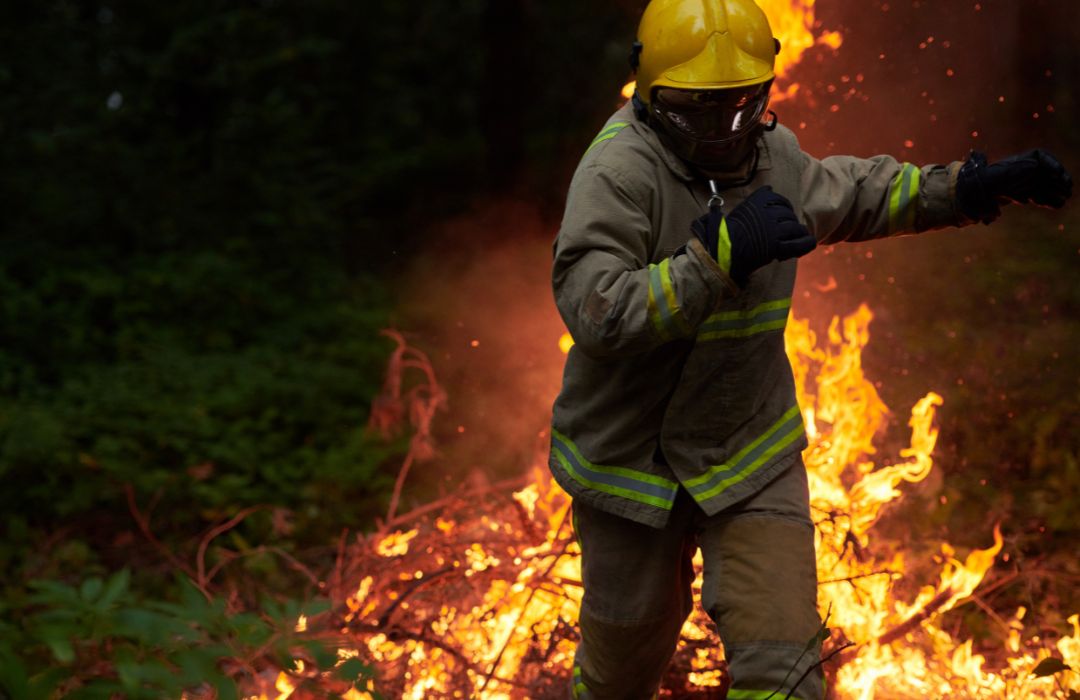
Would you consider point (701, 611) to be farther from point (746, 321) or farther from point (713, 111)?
point (713, 111)

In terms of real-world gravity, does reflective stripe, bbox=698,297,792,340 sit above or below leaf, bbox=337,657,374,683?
above

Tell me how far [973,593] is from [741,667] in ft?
5.98

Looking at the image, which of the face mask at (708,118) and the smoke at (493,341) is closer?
the face mask at (708,118)

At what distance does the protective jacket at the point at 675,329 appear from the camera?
279 cm

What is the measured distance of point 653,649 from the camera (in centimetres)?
330

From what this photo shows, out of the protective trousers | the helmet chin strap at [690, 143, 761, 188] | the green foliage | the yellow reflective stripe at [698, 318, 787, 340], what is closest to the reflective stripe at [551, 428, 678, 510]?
the protective trousers

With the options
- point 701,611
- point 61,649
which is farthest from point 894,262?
point 61,649

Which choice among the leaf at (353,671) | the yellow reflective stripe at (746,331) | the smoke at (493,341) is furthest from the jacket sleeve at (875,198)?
the smoke at (493,341)

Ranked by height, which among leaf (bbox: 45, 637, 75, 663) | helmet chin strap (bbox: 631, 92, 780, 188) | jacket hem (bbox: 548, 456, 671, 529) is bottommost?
jacket hem (bbox: 548, 456, 671, 529)

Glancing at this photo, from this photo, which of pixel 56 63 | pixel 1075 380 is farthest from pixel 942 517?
pixel 56 63

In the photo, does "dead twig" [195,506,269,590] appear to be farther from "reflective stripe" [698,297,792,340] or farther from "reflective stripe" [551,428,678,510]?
→ "reflective stripe" [698,297,792,340]

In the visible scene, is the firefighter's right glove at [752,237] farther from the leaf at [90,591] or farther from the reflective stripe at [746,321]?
the leaf at [90,591]

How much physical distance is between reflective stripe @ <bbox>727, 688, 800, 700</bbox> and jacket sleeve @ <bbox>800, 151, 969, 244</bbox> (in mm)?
1160

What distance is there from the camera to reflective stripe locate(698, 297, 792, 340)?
300 centimetres
